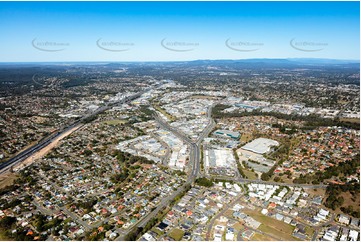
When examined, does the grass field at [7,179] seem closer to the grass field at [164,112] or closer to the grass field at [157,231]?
the grass field at [157,231]

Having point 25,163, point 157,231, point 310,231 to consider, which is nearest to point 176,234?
point 157,231

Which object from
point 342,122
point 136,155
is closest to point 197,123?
point 136,155

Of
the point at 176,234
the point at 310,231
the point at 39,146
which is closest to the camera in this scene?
the point at 176,234

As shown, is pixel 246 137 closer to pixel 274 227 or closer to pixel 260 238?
pixel 274 227

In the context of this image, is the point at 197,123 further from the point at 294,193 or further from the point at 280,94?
the point at 280,94

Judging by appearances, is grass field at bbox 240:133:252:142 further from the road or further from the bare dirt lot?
the bare dirt lot

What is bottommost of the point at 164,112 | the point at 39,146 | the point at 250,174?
the point at 250,174

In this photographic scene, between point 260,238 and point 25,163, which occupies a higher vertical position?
point 25,163

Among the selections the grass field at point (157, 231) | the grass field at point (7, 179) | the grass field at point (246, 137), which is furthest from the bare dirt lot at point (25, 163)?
the grass field at point (246, 137)
